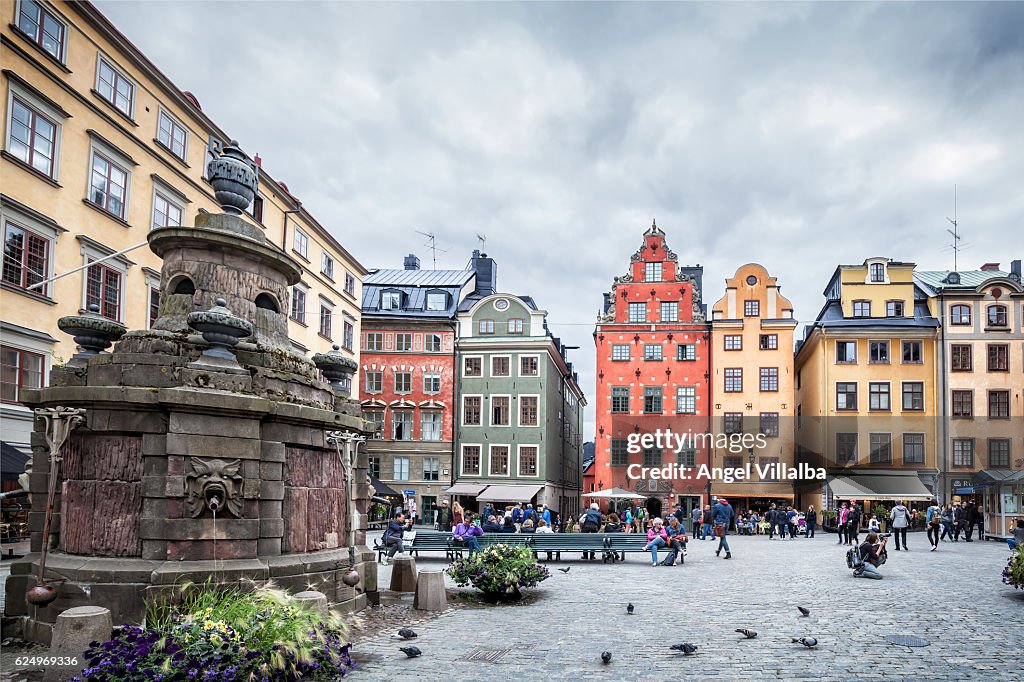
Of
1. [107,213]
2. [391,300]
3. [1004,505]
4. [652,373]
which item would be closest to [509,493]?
[652,373]

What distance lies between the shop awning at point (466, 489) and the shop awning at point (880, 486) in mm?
19109

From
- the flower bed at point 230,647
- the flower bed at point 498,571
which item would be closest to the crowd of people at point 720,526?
the flower bed at point 498,571

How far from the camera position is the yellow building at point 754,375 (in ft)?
163

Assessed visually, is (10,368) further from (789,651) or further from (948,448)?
(948,448)

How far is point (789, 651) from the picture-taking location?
435 inches

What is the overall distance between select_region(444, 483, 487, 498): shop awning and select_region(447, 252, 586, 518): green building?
59mm

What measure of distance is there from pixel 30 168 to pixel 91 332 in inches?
586

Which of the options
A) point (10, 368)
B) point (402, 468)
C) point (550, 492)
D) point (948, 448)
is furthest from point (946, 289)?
point (10, 368)

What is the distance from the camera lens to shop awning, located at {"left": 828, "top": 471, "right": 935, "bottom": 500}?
46094 mm

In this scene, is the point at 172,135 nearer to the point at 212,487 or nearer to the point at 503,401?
the point at 212,487

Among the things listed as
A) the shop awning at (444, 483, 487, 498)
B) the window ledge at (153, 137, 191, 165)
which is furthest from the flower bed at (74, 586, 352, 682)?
the shop awning at (444, 483, 487, 498)

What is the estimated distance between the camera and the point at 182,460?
35.5 feet

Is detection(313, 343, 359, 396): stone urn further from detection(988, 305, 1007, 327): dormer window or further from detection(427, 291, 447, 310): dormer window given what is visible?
detection(988, 305, 1007, 327): dormer window

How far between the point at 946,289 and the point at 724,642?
144 feet
